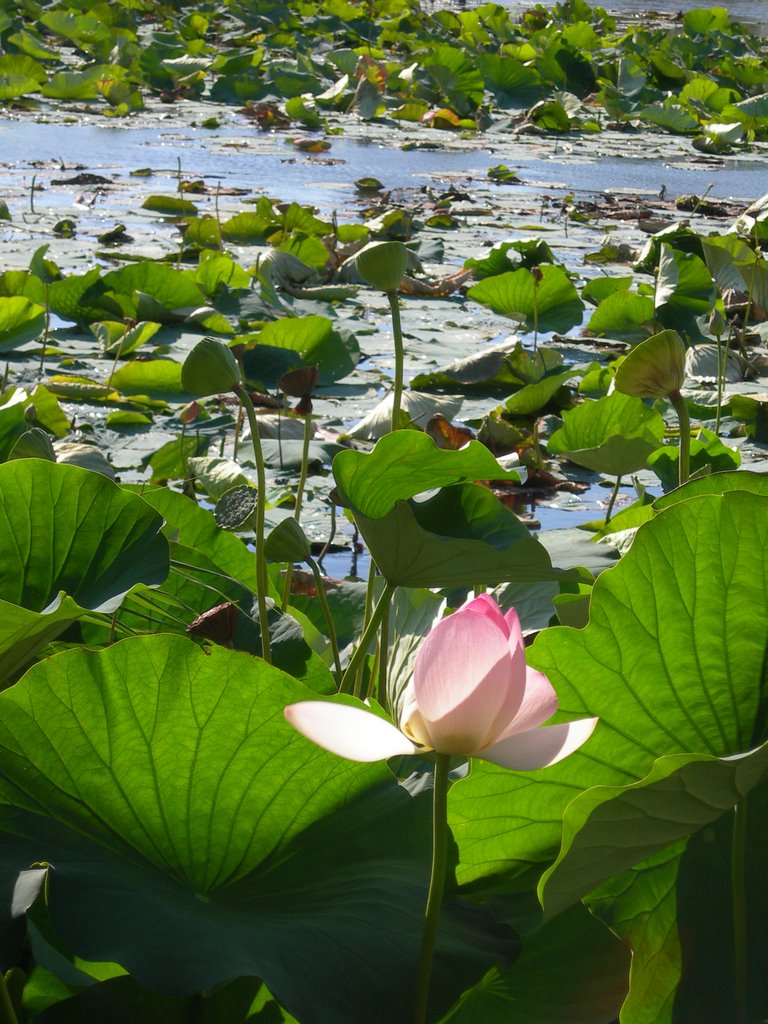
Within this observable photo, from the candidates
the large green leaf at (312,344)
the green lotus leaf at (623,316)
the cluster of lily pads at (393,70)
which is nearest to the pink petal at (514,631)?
the large green leaf at (312,344)

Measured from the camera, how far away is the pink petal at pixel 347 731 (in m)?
0.42

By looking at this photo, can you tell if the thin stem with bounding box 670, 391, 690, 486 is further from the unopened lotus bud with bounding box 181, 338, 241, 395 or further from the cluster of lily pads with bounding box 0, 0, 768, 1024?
the unopened lotus bud with bounding box 181, 338, 241, 395

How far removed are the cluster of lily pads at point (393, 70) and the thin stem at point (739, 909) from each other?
21.5 feet

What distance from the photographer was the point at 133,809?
58 cm

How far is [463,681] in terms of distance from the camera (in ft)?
1.48

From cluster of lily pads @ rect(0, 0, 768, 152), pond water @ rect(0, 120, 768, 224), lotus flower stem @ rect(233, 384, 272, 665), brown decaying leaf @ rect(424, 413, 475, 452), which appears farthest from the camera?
cluster of lily pads @ rect(0, 0, 768, 152)

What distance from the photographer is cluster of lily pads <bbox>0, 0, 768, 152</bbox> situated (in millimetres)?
6992

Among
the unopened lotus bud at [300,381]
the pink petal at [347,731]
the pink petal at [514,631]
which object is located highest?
the pink petal at [514,631]

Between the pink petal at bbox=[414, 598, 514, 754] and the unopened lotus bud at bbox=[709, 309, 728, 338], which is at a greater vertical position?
the pink petal at bbox=[414, 598, 514, 754]

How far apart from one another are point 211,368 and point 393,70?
7.32m

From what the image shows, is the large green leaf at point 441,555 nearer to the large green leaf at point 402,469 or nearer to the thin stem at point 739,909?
the large green leaf at point 402,469

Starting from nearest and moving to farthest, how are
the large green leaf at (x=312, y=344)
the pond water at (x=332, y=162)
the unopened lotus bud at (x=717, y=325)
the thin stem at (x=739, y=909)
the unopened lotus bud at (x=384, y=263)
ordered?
the thin stem at (x=739, y=909), the unopened lotus bud at (x=384, y=263), the unopened lotus bud at (x=717, y=325), the large green leaf at (x=312, y=344), the pond water at (x=332, y=162)

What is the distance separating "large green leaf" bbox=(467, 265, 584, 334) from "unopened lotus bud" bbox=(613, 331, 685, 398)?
76.2 inches

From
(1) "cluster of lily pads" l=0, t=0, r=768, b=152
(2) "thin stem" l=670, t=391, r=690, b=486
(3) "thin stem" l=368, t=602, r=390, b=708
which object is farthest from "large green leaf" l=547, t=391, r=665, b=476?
(1) "cluster of lily pads" l=0, t=0, r=768, b=152
